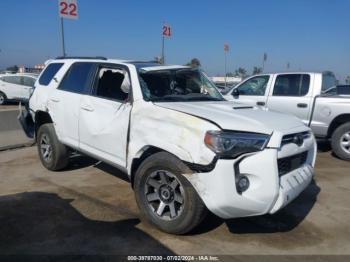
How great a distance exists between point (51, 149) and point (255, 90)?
5.05 metres

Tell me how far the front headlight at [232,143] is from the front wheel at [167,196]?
0.37 meters

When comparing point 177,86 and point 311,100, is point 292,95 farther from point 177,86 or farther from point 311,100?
point 177,86

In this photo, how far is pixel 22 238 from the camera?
398 centimetres

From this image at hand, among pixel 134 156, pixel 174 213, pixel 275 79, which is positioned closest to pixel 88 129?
pixel 134 156

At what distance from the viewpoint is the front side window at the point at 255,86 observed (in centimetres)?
905

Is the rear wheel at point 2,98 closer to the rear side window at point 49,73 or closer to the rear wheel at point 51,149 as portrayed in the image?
the rear side window at point 49,73

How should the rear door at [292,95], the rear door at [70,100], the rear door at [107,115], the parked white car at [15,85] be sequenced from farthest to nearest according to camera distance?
1. the parked white car at [15,85]
2. the rear door at [292,95]
3. the rear door at [70,100]
4. the rear door at [107,115]

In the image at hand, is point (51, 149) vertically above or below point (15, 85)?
above

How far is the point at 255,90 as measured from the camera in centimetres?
923

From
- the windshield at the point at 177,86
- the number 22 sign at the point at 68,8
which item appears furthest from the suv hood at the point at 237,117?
the number 22 sign at the point at 68,8

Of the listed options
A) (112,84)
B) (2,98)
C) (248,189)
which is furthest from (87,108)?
(2,98)

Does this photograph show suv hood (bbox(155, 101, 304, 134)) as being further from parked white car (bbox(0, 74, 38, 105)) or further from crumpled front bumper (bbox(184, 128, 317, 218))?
parked white car (bbox(0, 74, 38, 105))

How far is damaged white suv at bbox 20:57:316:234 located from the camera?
3602 mm

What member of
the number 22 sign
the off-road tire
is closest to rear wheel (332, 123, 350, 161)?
the number 22 sign
